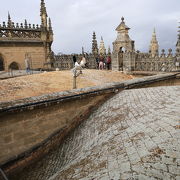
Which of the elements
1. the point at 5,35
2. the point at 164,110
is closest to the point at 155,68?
the point at 164,110

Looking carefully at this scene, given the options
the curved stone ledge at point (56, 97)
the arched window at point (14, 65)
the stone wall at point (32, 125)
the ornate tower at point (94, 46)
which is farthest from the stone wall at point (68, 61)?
the stone wall at point (32, 125)

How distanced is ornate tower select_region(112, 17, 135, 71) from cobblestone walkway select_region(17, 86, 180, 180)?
1133 cm

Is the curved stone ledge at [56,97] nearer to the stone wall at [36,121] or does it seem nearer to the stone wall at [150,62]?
the stone wall at [36,121]

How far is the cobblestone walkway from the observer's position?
289cm

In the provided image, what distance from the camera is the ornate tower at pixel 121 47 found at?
696 inches

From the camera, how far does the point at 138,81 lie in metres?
9.10

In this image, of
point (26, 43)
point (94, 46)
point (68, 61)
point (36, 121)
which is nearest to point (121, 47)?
point (94, 46)

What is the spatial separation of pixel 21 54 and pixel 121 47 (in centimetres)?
1270

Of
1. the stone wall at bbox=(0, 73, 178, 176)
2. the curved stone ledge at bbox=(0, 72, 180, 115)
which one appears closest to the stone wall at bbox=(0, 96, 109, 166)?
the stone wall at bbox=(0, 73, 178, 176)

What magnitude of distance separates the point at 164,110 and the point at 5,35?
22.0 meters

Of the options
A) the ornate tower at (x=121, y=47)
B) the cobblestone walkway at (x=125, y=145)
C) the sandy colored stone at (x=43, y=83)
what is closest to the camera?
the cobblestone walkway at (x=125, y=145)

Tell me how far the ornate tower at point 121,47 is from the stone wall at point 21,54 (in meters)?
10.6

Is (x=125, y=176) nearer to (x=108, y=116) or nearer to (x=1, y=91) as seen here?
(x=108, y=116)

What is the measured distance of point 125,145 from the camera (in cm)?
375
